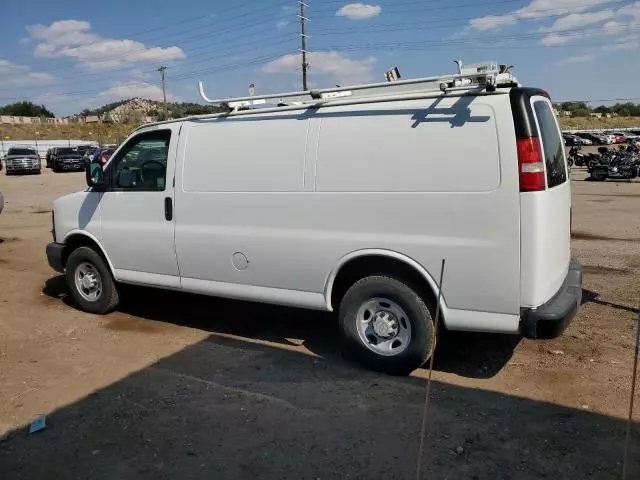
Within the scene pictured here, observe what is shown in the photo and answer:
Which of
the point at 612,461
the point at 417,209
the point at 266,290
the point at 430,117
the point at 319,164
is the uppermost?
the point at 430,117

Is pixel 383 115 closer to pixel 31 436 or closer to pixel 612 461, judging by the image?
pixel 612 461

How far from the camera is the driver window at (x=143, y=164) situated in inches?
226

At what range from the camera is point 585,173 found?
1140 inches

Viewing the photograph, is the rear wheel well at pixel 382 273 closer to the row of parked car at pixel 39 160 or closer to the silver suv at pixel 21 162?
the row of parked car at pixel 39 160

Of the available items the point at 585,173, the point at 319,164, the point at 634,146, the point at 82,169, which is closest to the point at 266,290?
the point at 319,164

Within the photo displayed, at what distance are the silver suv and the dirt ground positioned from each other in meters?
32.8

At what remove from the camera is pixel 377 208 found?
14.7 feet

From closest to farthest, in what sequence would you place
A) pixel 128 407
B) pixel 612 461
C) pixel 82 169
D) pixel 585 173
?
1. pixel 612 461
2. pixel 128 407
3. pixel 585 173
4. pixel 82 169

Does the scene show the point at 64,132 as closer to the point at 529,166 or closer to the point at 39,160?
the point at 39,160

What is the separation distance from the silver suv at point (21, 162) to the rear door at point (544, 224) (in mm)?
37062

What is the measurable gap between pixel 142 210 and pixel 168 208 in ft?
1.32

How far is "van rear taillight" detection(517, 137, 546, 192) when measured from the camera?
3.94m

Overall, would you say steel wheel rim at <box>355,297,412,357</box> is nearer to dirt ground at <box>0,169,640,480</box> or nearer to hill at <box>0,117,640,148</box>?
dirt ground at <box>0,169,640,480</box>

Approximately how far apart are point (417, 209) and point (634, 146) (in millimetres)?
32160
